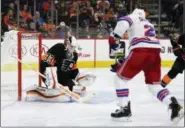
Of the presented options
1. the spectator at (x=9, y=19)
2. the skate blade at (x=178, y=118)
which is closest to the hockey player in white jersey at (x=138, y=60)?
the skate blade at (x=178, y=118)

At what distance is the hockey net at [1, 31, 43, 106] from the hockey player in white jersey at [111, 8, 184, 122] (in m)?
1.55

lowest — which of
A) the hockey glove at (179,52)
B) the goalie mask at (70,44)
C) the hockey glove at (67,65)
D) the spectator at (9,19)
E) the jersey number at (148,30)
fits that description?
the hockey glove at (67,65)

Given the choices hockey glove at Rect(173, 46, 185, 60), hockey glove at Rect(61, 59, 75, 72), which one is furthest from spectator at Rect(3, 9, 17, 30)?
hockey glove at Rect(173, 46, 185, 60)

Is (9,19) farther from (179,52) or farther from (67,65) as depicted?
(179,52)

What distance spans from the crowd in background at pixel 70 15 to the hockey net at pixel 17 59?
2.64 meters

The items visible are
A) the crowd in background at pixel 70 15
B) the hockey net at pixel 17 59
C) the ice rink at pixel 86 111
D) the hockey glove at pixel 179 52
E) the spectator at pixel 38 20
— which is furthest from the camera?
the spectator at pixel 38 20

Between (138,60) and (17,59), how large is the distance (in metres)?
1.70

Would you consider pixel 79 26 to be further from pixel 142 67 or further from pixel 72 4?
pixel 142 67

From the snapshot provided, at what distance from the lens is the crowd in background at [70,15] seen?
10469mm

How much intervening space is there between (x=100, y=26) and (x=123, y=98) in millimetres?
6879

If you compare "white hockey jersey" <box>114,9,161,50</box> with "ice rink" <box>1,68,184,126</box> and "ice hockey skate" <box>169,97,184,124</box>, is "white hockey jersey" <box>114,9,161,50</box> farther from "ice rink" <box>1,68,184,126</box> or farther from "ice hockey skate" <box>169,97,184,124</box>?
"ice rink" <box>1,68,184,126</box>

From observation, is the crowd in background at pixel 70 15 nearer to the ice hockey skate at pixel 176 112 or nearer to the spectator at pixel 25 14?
the spectator at pixel 25 14

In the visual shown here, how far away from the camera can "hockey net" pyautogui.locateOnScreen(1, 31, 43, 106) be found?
5.20 m

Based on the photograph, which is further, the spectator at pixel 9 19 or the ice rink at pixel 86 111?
the spectator at pixel 9 19
